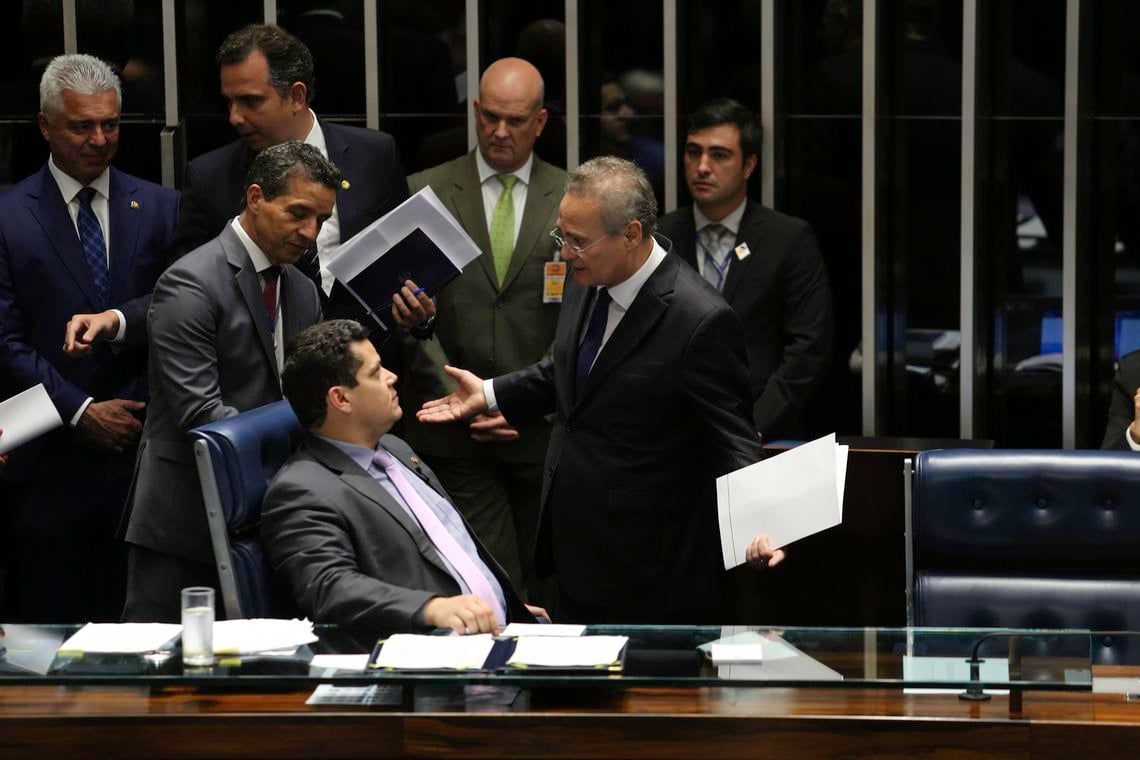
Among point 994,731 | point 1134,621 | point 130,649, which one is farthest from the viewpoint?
point 1134,621

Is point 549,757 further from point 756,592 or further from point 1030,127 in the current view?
point 1030,127

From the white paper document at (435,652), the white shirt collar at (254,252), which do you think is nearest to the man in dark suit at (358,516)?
the white paper document at (435,652)

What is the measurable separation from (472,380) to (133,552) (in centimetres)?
97

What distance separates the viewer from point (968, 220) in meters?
5.53

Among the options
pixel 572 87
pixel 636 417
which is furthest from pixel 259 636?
pixel 572 87

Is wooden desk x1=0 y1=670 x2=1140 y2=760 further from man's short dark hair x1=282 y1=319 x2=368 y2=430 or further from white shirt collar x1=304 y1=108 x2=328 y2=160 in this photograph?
white shirt collar x1=304 y1=108 x2=328 y2=160

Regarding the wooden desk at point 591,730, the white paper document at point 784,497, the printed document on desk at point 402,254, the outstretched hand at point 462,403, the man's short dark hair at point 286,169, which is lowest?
Result: the wooden desk at point 591,730

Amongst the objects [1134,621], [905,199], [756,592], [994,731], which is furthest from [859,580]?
[994,731]

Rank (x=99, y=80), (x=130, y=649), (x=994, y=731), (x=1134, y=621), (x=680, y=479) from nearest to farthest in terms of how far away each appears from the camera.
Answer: (x=994, y=731)
(x=130, y=649)
(x=1134, y=621)
(x=680, y=479)
(x=99, y=80)

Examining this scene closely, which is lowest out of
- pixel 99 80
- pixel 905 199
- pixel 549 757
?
pixel 549 757

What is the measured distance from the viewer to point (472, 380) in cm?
454

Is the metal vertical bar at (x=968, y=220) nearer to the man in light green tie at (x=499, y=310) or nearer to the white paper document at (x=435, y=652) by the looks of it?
the man in light green tie at (x=499, y=310)

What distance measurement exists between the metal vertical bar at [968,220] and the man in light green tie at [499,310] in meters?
1.35

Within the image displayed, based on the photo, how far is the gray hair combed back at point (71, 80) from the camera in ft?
15.8
